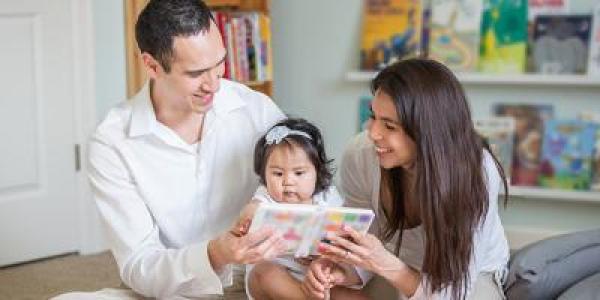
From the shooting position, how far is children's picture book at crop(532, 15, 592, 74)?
10.0 feet

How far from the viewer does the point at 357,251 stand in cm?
150

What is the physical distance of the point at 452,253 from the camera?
1600 mm

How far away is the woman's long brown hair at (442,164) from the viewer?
1536 millimetres

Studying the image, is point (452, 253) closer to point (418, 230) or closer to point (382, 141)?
point (418, 230)

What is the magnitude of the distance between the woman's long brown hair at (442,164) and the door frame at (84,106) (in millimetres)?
1664

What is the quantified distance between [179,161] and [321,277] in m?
0.40

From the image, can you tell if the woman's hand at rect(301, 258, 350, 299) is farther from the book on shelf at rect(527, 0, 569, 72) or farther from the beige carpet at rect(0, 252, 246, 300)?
the book on shelf at rect(527, 0, 569, 72)

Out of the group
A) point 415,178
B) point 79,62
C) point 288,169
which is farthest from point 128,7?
point 415,178

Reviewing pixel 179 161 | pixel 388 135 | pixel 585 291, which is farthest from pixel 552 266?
pixel 179 161

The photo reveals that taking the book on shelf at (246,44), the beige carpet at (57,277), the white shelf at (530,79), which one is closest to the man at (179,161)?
the beige carpet at (57,277)

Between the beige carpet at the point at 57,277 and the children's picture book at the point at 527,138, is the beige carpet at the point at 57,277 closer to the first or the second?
the beige carpet at the point at 57,277

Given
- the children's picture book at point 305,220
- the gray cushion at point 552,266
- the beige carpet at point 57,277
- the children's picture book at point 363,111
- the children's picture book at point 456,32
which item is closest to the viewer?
the children's picture book at point 305,220

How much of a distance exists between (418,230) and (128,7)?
5.55ft

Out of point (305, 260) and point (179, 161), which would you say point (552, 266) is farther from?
point (179, 161)
